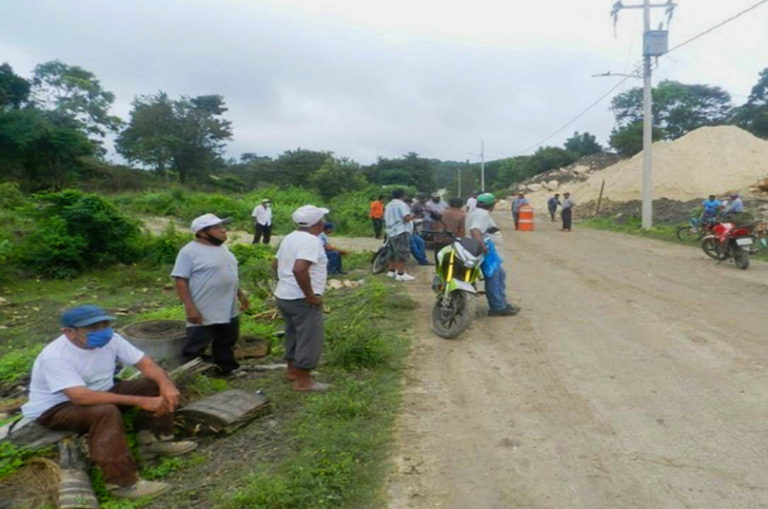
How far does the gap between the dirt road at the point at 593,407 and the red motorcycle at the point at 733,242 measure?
116 inches

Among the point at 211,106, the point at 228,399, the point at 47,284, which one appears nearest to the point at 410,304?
the point at 228,399

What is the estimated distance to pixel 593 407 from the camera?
4.77m

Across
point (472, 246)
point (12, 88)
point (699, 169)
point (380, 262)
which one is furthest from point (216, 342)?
point (12, 88)

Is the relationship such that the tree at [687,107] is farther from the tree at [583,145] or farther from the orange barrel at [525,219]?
the orange barrel at [525,219]

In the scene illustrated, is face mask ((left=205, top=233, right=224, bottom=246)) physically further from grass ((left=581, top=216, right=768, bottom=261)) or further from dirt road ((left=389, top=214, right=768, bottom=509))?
grass ((left=581, top=216, right=768, bottom=261))

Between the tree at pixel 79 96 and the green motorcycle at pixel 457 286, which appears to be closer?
the green motorcycle at pixel 457 286

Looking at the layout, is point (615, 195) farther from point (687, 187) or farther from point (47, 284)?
point (47, 284)

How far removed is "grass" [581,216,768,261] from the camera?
54.7 ft

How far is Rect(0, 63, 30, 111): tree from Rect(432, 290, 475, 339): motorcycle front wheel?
3429 centimetres

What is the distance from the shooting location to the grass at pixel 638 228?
16672 mm

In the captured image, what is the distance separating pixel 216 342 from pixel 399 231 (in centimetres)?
560

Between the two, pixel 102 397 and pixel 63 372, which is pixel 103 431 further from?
pixel 63 372

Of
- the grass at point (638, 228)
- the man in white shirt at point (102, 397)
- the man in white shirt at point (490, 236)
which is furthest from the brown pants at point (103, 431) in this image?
the grass at point (638, 228)

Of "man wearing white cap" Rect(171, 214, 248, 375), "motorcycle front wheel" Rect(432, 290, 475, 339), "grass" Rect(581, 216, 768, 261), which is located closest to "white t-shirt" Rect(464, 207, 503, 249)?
"motorcycle front wheel" Rect(432, 290, 475, 339)
